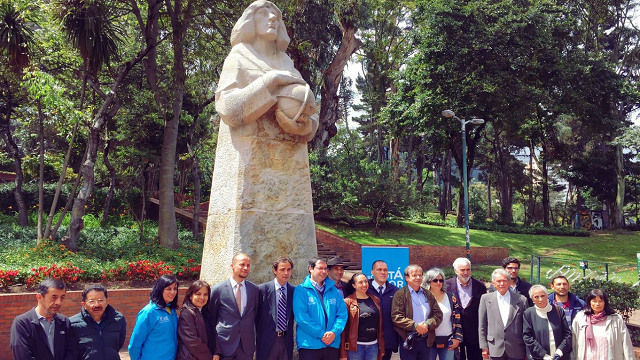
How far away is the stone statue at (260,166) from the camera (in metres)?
5.12

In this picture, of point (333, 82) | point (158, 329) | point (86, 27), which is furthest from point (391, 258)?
point (333, 82)

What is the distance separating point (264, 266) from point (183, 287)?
438 centimetres

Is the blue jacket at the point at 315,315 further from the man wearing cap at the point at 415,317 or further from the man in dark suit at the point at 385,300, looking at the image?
the man wearing cap at the point at 415,317

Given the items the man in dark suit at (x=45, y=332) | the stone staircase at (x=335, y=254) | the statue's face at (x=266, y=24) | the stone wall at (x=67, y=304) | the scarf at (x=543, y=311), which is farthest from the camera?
the stone staircase at (x=335, y=254)

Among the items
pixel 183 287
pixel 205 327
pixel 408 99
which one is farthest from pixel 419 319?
pixel 408 99

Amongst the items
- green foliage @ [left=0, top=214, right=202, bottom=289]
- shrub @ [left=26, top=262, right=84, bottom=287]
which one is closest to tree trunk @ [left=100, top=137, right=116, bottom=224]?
green foliage @ [left=0, top=214, right=202, bottom=289]

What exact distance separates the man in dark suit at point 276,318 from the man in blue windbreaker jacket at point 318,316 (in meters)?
0.10

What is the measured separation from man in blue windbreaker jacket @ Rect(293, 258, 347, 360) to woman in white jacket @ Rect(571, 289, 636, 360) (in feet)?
7.13

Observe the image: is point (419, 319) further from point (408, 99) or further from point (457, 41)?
point (408, 99)

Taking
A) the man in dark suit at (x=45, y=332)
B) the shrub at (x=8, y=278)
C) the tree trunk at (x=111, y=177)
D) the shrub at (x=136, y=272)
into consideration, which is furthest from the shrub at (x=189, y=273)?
the tree trunk at (x=111, y=177)

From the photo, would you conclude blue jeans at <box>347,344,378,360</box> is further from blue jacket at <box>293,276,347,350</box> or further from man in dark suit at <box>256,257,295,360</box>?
man in dark suit at <box>256,257,295,360</box>

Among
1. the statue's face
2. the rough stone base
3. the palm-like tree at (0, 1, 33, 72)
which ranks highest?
Answer: the palm-like tree at (0, 1, 33, 72)

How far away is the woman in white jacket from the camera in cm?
430

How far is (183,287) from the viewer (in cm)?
894
